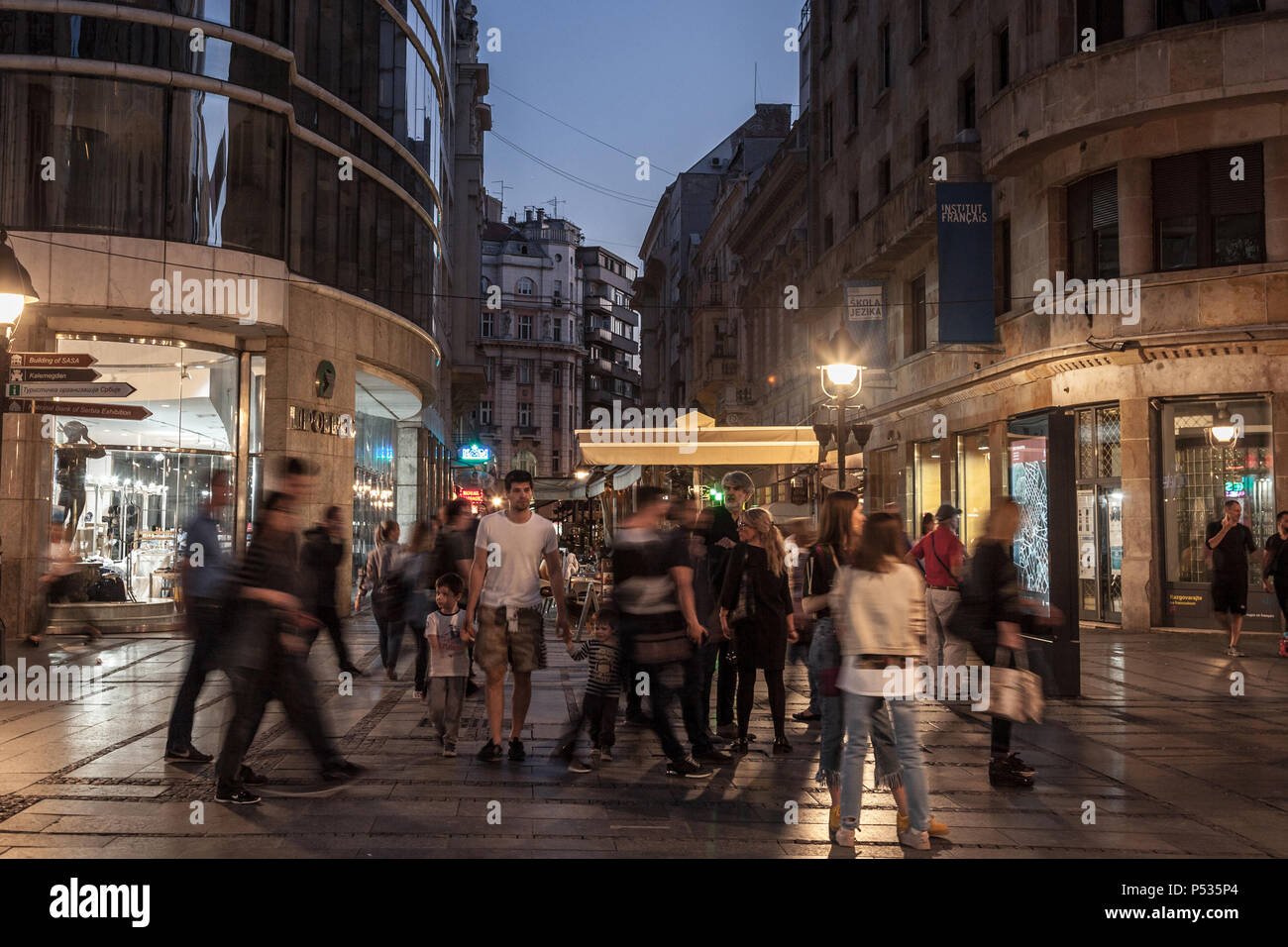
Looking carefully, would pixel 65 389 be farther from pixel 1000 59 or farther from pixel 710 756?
pixel 1000 59

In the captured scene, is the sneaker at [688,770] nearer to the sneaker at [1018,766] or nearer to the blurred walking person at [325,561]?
the sneaker at [1018,766]

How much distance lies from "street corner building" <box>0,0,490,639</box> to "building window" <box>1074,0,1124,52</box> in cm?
1341

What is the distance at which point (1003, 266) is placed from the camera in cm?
2331

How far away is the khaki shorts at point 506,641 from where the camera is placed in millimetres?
8453

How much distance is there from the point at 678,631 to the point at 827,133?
30.3 m

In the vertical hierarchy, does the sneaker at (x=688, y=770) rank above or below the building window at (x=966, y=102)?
below

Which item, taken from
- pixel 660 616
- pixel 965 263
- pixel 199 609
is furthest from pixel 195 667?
pixel 965 263

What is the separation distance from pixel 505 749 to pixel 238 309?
12.7m

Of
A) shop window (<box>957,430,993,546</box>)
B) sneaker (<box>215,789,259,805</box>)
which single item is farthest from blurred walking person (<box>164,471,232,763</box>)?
shop window (<box>957,430,993,546</box>)

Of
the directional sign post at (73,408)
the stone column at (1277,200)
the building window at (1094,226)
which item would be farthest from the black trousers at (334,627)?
the stone column at (1277,200)

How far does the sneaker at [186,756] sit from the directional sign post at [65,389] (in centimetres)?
418
